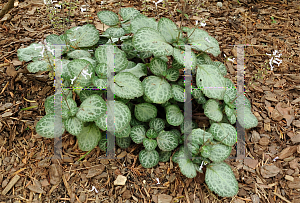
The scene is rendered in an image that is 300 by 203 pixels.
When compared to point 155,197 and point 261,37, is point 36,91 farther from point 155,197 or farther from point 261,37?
point 261,37

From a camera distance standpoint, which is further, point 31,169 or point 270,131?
point 270,131

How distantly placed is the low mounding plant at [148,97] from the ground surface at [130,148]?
0.19m

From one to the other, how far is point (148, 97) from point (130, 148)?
0.60 m

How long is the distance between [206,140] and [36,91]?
61.6 inches

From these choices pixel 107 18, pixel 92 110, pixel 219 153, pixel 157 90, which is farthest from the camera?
pixel 107 18

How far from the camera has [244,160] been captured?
6.79 ft

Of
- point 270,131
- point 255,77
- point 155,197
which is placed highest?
point 255,77

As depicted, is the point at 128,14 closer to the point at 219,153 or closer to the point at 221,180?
the point at 219,153

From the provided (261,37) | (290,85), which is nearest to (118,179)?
(290,85)

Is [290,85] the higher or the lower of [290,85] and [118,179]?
the higher

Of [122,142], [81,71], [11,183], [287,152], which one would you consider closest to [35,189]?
[11,183]

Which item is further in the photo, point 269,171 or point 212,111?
point 269,171

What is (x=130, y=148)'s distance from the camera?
2.08 meters

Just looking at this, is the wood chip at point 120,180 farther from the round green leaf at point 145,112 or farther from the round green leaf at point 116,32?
the round green leaf at point 116,32
